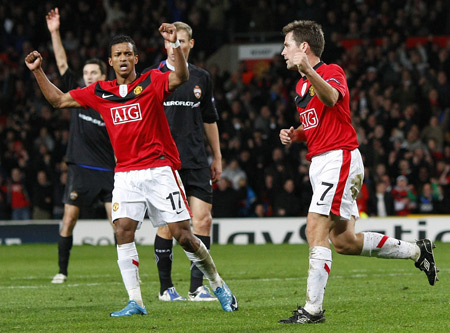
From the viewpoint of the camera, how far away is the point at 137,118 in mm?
7168

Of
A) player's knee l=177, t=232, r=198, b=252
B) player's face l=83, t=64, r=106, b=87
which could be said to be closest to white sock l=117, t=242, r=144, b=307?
player's knee l=177, t=232, r=198, b=252

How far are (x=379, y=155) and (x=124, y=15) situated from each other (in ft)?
32.9

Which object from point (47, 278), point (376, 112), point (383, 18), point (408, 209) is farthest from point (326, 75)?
point (383, 18)

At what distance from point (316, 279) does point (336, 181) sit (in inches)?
30.3

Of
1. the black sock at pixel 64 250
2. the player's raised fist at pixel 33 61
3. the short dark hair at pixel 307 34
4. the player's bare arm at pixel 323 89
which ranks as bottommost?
the black sock at pixel 64 250

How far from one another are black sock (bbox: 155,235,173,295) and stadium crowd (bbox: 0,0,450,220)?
9.89 m

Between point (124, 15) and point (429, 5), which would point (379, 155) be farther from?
point (124, 15)

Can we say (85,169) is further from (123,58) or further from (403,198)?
(403,198)

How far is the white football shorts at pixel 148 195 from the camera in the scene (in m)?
7.17

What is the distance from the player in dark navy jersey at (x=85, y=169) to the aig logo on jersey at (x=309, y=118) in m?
4.03

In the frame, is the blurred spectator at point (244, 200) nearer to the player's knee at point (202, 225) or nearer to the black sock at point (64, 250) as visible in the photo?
the black sock at point (64, 250)

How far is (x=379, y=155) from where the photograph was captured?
19078mm

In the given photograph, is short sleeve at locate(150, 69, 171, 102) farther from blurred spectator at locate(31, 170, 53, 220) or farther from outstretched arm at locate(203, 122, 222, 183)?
blurred spectator at locate(31, 170, 53, 220)

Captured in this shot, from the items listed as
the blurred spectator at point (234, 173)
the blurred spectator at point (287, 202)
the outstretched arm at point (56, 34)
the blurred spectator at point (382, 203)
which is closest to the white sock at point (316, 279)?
the outstretched arm at point (56, 34)
